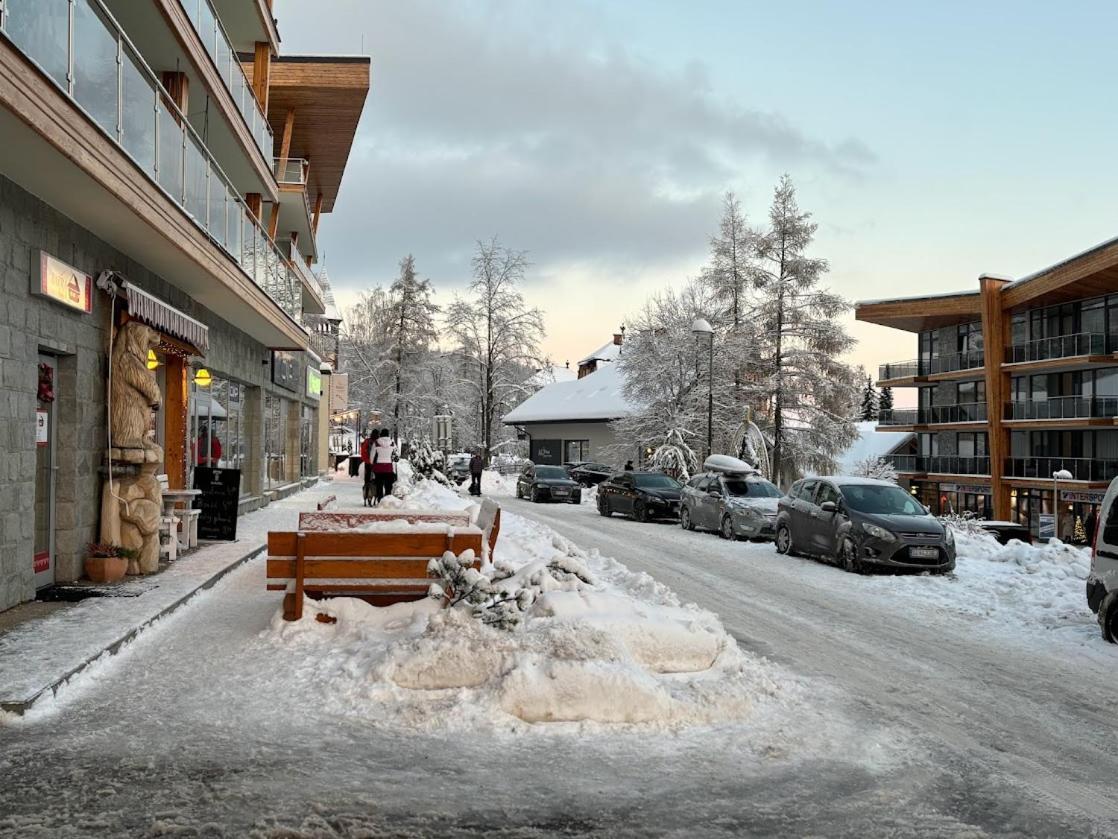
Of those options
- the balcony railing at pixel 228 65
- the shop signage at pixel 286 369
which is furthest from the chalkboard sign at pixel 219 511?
the shop signage at pixel 286 369

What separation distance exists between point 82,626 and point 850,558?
11341mm

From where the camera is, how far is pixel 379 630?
773 cm

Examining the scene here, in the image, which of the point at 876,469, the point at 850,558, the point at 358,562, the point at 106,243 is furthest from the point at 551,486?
the point at 876,469

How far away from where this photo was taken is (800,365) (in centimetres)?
4422

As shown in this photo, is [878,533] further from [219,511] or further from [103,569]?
[103,569]

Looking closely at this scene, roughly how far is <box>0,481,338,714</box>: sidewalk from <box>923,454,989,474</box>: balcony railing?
44912mm

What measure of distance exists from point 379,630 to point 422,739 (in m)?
2.23

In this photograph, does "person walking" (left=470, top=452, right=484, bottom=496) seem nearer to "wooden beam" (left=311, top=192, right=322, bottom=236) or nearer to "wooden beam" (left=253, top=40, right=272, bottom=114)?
"wooden beam" (left=311, top=192, right=322, bottom=236)

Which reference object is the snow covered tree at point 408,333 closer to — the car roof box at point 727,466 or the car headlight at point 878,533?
the car roof box at point 727,466

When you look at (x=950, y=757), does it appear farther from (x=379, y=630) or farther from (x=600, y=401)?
(x=600, y=401)

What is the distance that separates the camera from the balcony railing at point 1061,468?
41.8 meters

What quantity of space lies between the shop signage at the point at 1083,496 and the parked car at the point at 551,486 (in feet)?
77.5

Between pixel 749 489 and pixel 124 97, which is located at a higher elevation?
pixel 124 97

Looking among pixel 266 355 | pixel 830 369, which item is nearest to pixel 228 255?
pixel 266 355
